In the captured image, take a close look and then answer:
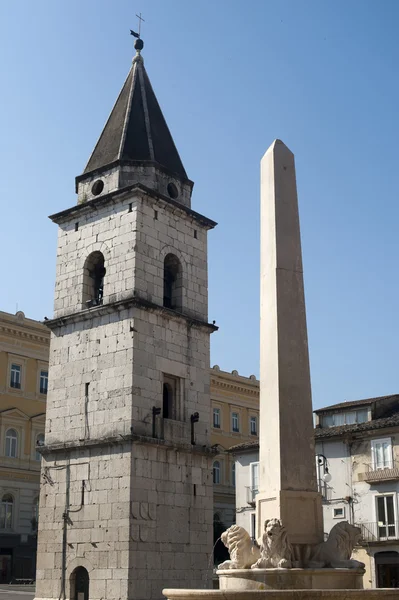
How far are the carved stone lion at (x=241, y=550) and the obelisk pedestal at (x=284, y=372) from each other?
0.70 ft

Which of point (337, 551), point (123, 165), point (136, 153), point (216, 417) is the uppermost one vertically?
point (136, 153)

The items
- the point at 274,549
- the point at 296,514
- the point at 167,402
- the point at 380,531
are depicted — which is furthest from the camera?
the point at 380,531

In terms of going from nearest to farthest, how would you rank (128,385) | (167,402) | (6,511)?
(128,385) < (167,402) < (6,511)

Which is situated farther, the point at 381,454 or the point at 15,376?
the point at 15,376

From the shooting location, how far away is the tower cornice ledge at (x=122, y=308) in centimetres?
2108

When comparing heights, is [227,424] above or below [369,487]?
above

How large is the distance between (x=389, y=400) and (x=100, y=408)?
16.7m

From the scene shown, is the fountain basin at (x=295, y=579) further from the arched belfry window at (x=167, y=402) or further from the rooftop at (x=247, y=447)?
the rooftop at (x=247, y=447)

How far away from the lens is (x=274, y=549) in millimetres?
9555

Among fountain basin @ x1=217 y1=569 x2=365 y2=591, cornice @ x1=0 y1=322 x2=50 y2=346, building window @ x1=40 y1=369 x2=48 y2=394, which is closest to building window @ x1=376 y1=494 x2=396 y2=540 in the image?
building window @ x1=40 y1=369 x2=48 y2=394

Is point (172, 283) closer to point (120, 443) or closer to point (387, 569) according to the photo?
point (120, 443)

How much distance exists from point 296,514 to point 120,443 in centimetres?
1068

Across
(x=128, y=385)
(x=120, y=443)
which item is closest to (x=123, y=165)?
(x=128, y=385)

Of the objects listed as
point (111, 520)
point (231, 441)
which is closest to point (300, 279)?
point (111, 520)
